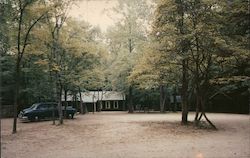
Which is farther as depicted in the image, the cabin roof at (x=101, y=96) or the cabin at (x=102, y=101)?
the cabin at (x=102, y=101)

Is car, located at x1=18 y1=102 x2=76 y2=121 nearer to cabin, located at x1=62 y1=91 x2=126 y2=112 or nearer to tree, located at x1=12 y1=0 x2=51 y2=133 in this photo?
tree, located at x1=12 y1=0 x2=51 y2=133

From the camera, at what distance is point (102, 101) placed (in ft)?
215

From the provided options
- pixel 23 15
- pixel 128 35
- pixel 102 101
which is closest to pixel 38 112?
pixel 23 15

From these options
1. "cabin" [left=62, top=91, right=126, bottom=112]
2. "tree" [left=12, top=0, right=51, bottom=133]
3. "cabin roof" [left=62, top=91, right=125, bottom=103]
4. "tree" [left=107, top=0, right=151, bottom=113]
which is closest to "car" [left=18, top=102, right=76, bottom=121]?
"tree" [left=12, top=0, right=51, bottom=133]

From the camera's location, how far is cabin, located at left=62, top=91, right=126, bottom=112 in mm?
60750

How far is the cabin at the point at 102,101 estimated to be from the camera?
60750mm

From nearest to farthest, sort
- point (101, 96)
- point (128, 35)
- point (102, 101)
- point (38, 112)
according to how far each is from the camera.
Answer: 1. point (38, 112)
2. point (128, 35)
3. point (101, 96)
4. point (102, 101)

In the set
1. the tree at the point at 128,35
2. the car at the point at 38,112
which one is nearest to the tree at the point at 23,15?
the car at the point at 38,112

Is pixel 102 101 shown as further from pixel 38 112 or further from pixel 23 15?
pixel 23 15

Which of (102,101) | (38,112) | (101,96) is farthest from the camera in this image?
(102,101)

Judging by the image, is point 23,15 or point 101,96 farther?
point 101,96

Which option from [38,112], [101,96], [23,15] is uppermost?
[23,15]

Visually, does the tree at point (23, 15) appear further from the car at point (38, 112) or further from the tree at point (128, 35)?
the tree at point (128, 35)

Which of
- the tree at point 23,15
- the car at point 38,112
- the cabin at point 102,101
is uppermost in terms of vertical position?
the tree at point 23,15
